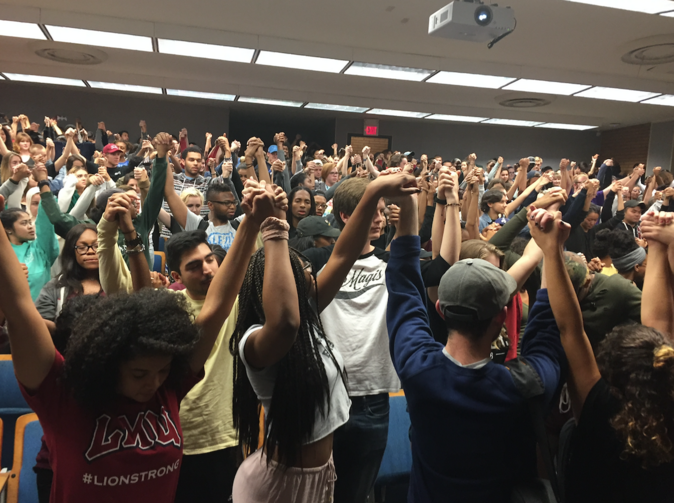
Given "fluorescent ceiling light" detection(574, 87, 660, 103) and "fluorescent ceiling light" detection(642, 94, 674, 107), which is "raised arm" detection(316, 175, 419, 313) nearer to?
"fluorescent ceiling light" detection(574, 87, 660, 103)

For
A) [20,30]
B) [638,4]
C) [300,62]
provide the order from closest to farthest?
[638,4] → [20,30] → [300,62]

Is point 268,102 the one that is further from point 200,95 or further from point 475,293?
point 475,293

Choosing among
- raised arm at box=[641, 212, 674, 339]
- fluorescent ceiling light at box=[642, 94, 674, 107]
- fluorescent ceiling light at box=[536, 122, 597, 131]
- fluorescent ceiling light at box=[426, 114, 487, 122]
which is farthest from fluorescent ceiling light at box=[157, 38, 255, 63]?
fluorescent ceiling light at box=[536, 122, 597, 131]

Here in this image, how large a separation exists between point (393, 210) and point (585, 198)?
3.84ft

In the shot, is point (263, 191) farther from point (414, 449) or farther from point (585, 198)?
point (585, 198)

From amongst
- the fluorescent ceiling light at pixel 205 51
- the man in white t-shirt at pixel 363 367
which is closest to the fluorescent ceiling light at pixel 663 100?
the fluorescent ceiling light at pixel 205 51

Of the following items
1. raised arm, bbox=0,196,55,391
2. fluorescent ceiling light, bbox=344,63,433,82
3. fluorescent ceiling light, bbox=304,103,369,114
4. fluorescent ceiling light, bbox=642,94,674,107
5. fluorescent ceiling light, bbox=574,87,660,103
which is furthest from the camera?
fluorescent ceiling light, bbox=304,103,369,114

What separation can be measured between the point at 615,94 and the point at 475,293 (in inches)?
379

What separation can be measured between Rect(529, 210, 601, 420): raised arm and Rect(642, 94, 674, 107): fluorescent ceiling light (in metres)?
9.60

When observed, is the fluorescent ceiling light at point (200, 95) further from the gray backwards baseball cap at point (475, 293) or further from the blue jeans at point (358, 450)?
the gray backwards baseball cap at point (475, 293)

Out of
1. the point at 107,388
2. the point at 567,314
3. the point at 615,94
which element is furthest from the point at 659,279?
the point at 615,94

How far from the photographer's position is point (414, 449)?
1.18m

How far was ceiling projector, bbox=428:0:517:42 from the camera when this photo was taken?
391cm

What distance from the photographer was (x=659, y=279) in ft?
4.80
